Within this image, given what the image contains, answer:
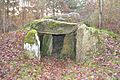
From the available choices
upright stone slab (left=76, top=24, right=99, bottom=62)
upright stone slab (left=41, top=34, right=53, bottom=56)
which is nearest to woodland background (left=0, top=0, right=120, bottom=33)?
upright stone slab (left=41, top=34, right=53, bottom=56)

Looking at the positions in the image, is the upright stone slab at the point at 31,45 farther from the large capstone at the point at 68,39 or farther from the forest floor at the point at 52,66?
the forest floor at the point at 52,66

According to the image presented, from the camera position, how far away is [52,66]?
11.0m

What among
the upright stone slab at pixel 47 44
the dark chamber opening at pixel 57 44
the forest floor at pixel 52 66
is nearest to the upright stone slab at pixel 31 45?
the forest floor at pixel 52 66

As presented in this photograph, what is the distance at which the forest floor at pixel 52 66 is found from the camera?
8.96 m

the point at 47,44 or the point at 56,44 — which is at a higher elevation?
the point at 47,44

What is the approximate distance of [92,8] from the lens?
16.6 metres

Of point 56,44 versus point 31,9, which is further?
point 31,9

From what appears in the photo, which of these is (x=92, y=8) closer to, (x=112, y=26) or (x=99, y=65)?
(x=112, y=26)

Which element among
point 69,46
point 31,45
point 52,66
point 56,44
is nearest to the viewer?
point 52,66

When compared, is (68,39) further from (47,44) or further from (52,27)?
(47,44)

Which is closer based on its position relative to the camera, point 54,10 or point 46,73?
point 46,73

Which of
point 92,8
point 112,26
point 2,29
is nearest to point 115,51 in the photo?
point 112,26

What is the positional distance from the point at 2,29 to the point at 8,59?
9.31m

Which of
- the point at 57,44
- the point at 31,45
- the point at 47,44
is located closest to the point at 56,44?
the point at 57,44
